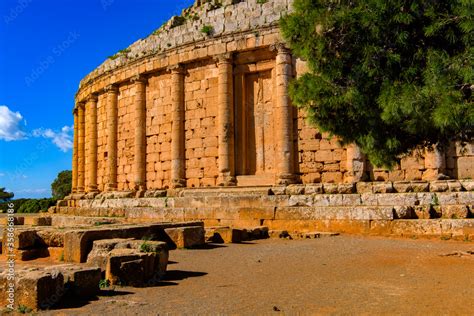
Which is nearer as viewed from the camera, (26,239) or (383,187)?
(26,239)

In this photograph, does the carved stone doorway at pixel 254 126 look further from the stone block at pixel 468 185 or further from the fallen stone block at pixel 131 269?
the fallen stone block at pixel 131 269

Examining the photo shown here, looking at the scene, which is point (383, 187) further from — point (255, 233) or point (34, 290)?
point (34, 290)

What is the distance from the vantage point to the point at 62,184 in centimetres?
6794

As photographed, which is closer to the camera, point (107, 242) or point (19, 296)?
point (19, 296)

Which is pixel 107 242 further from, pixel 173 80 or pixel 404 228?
pixel 173 80

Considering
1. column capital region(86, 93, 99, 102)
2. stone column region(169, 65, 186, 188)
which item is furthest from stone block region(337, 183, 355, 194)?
column capital region(86, 93, 99, 102)

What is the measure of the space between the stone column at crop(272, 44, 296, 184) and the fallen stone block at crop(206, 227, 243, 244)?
4.18 metres

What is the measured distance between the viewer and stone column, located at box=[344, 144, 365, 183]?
15.9 m

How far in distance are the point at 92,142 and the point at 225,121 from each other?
9390mm

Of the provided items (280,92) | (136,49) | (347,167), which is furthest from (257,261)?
(136,49)

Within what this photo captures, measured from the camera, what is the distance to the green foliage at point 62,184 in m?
66.4

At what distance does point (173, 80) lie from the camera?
19672mm

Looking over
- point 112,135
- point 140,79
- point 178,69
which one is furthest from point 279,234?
point 112,135

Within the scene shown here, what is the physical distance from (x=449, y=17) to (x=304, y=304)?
4783 mm
